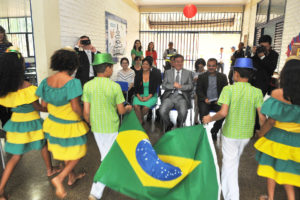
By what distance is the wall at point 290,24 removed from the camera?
Answer: 4.69 m

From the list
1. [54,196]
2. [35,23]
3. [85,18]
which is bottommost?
[54,196]

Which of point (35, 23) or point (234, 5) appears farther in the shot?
point (234, 5)

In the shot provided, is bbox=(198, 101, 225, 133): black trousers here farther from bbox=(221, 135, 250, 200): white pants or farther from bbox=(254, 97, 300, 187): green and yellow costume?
bbox=(254, 97, 300, 187): green and yellow costume

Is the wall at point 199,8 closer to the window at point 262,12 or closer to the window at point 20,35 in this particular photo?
the window at point 262,12

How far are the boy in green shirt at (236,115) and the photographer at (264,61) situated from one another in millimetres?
2041

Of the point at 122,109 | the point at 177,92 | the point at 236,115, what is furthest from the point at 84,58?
the point at 236,115

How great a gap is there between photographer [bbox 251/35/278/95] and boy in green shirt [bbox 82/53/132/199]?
2.82 m

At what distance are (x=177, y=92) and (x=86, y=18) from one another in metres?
2.82

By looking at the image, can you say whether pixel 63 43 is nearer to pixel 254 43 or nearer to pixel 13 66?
pixel 13 66

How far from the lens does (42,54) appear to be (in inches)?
148

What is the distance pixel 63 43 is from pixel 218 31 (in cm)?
861

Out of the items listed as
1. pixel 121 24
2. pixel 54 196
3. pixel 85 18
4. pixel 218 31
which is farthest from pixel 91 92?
pixel 218 31

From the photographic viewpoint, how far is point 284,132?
6.35ft

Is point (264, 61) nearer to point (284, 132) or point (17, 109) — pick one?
point (284, 132)
